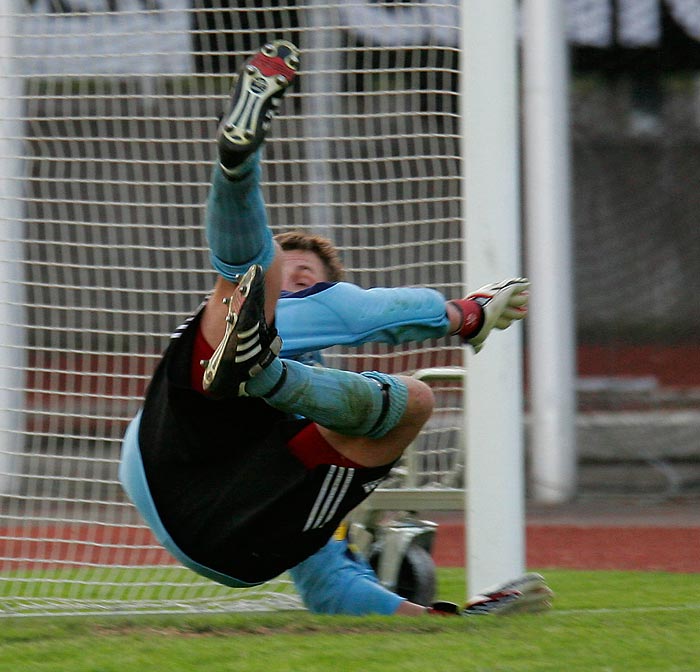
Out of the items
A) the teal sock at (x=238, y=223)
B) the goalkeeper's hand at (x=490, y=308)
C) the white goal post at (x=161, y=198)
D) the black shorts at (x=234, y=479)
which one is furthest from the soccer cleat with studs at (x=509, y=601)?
the teal sock at (x=238, y=223)

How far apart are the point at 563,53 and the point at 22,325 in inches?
201

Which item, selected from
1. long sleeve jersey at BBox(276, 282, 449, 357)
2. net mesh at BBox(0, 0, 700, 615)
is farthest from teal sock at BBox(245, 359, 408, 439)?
net mesh at BBox(0, 0, 700, 615)

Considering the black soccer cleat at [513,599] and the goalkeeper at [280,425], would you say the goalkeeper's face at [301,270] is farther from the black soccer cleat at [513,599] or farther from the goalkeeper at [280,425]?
the black soccer cleat at [513,599]

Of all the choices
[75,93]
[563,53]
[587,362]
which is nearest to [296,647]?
[75,93]

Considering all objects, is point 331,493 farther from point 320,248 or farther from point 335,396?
point 320,248

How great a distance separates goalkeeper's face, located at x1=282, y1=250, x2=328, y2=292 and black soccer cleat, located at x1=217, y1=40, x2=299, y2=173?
86 cm

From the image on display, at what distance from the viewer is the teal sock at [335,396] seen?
3143 mm

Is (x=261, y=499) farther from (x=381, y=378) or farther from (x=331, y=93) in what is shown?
(x=331, y=93)

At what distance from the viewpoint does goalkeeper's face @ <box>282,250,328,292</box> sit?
3.79m

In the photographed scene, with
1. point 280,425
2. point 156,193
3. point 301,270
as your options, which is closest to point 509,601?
point 280,425

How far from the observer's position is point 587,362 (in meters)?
11.2

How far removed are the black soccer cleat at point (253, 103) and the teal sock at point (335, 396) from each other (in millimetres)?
572

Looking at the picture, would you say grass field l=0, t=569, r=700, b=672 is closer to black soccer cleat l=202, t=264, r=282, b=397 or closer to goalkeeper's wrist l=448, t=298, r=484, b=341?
black soccer cleat l=202, t=264, r=282, b=397

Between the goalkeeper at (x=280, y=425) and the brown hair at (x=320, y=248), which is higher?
the brown hair at (x=320, y=248)
